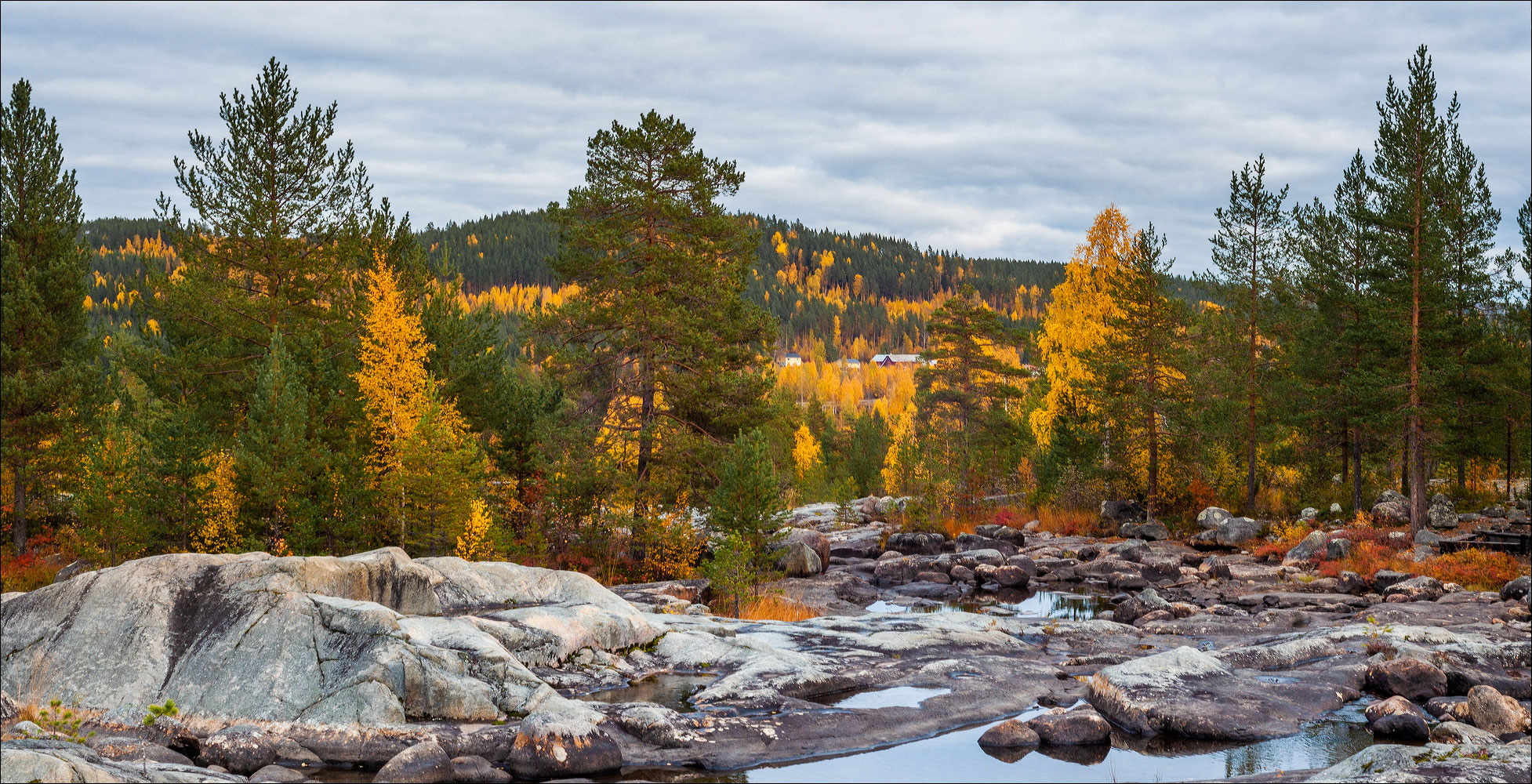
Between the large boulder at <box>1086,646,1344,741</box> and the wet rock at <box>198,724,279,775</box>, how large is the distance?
37.2 feet

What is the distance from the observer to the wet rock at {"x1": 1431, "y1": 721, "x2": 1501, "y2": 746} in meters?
12.3

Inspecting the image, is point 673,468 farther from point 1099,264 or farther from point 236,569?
point 1099,264

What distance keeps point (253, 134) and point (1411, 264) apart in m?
36.2

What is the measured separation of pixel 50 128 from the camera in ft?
112

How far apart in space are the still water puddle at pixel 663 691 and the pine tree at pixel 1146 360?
27.3 m

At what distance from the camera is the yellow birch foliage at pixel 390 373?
Result: 2592 centimetres

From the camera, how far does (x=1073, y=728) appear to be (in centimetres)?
1316

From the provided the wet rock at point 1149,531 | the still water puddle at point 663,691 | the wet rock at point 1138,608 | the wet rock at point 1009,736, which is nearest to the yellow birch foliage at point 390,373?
the still water puddle at point 663,691

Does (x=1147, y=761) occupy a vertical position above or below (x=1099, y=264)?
below

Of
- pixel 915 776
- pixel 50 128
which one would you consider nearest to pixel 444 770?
pixel 915 776

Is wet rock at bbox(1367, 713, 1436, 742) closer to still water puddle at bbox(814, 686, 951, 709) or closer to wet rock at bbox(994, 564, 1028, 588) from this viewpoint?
still water puddle at bbox(814, 686, 951, 709)

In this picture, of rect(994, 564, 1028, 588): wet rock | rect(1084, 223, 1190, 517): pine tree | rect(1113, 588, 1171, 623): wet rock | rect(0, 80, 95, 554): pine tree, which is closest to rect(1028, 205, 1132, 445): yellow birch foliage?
rect(1084, 223, 1190, 517): pine tree

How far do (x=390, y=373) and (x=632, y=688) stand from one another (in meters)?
14.4

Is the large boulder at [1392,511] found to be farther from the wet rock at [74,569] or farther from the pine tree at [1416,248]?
the wet rock at [74,569]
